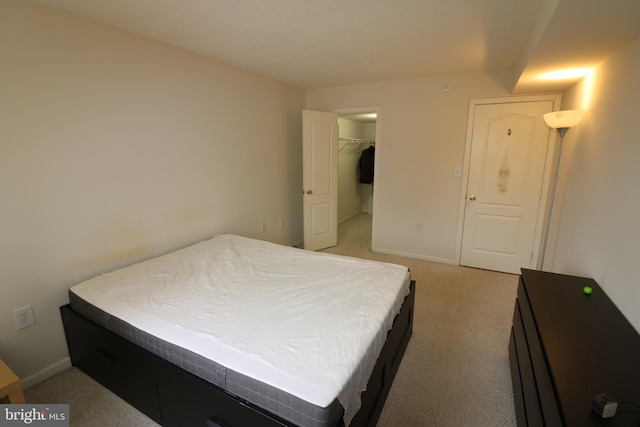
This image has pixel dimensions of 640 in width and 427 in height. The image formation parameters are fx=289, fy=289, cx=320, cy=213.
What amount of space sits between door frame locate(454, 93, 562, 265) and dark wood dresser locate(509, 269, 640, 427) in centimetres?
171

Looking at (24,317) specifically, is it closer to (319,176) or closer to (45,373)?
(45,373)

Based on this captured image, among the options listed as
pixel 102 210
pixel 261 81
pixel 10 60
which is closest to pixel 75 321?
pixel 102 210

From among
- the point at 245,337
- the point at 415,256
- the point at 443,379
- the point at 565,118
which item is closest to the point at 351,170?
the point at 415,256

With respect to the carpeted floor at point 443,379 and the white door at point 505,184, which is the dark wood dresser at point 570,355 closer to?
the carpeted floor at point 443,379

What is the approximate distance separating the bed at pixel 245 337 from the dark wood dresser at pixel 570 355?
2.13ft

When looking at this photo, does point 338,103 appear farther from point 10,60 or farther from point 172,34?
point 10,60

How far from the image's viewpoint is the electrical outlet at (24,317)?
1711 mm

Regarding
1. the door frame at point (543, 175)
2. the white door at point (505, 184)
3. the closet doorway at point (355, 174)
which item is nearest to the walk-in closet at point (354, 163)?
the closet doorway at point (355, 174)

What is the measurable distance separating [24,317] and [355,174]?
5.31 metres

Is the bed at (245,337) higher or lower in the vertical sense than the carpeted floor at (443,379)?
higher

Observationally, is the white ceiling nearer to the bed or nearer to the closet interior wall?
the bed

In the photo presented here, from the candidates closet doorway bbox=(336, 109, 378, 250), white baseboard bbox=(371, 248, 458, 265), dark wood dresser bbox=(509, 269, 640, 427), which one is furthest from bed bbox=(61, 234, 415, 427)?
closet doorway bbox=(336, 109, 378, 250)

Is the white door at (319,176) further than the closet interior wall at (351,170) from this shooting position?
No

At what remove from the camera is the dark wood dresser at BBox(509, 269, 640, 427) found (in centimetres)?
91
